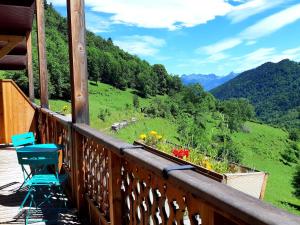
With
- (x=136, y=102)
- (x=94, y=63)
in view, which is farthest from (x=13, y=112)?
(x=136, y=102)

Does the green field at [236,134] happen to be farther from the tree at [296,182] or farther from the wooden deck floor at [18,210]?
the wooden deck floor at [18,210]

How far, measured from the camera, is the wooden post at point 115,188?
2623mm

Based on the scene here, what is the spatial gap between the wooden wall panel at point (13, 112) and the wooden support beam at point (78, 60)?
16.3ft

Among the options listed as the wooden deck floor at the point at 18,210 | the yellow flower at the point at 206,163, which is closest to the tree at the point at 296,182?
the yellow flower at the point at 206,163

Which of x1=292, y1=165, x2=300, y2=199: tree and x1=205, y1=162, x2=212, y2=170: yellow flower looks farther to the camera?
x1=292, y1=165, x2=300, y2=199: tree

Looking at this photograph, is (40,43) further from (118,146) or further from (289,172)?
(289,172)

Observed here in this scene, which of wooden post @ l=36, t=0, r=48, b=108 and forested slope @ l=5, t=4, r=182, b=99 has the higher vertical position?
forested slope @ l=5, t=4, r=182, b=99

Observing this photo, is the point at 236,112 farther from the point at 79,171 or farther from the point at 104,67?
the point at 79,171

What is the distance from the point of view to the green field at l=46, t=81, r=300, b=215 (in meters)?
56.7

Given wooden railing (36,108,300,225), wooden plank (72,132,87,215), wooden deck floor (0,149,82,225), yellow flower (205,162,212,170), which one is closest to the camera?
wooden railing (36,108,300,225)

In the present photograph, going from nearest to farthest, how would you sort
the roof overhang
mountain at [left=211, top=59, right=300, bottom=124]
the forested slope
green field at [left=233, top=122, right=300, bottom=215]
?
the roof overhang < green field at [left=233, top=122, right=300, bottom=215] < the forested slope < mountain at [left=211, top=59, right=300, bottom=124]

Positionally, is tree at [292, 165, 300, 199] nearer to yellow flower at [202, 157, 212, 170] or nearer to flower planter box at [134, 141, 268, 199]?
yellow flower at [202, 157, 212, 170]

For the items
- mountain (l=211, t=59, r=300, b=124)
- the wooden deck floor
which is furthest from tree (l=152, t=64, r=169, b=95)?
the wooden deck floor

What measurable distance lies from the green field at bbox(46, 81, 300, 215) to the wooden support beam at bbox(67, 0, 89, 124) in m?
47.5
